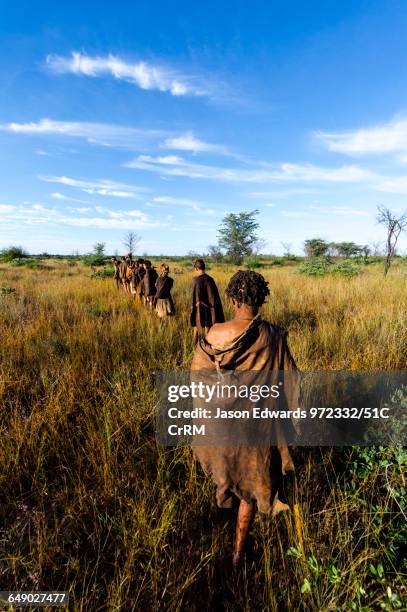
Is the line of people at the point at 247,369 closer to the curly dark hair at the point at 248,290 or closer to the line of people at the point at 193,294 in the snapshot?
the curly dark hair at the point at 248,290

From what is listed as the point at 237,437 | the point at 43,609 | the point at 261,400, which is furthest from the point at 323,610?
the point at 43,609

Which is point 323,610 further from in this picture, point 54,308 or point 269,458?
point 54,308

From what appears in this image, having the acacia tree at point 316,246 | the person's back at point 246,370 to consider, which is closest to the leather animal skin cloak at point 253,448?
the person's back at point 246,370

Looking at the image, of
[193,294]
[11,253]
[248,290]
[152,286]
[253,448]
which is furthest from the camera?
[11,253]

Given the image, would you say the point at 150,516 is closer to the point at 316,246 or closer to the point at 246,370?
the point at 246,370

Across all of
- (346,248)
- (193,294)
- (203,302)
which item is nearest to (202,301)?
(203,302)

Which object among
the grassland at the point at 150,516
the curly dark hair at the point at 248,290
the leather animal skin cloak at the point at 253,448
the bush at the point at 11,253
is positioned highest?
the bush at the point at 11,253

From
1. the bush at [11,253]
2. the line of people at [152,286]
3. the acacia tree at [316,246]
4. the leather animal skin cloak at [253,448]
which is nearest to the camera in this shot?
the leather animal skin cloak at [253,448]

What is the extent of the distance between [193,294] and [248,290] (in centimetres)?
389

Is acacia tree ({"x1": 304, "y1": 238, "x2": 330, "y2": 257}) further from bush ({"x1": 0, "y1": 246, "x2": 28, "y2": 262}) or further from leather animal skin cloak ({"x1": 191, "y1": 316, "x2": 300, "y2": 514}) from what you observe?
leather animal skin cloak ({"x1": 191, "y1": 316, "x2": 300, "y2": 514})

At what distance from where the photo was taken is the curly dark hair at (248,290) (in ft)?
5.09

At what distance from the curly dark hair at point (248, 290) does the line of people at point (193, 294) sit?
3.46 metres

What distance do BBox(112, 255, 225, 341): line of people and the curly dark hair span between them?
3.46 metres

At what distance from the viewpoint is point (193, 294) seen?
542 centimetres
